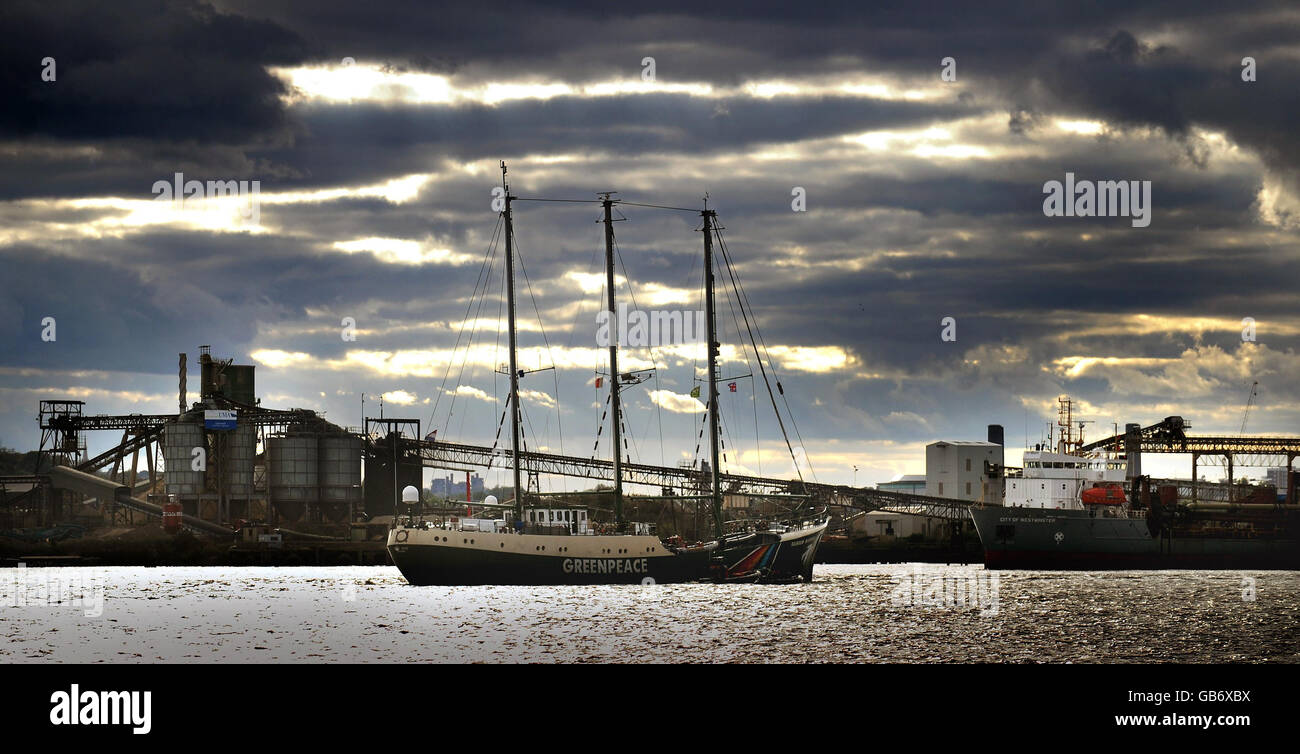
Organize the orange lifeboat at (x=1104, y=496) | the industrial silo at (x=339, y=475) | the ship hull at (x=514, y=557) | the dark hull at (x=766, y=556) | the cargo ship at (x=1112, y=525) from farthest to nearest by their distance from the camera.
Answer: the industrial silo at (x=339, y=475) → the cargo ship at (x=1112, y=525) → the orange lifeboat at (x=1104, y=496) → the dark hull at (x=766, y=556) → the ship hull at (x=514, y=557)

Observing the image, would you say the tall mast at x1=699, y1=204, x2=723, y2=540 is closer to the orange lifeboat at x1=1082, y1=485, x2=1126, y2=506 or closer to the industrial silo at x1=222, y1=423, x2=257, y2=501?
the orange lifeboat at x1=1082, y1=485, x2=1126, y2=506

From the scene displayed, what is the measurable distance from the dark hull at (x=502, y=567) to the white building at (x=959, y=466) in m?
89.0

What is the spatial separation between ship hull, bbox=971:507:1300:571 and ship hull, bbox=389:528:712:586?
4431 centimetres

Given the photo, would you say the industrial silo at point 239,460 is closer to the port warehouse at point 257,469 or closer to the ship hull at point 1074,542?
the port warehouse at point 257,469

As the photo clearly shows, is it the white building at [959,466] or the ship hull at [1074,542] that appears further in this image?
the white building at [959,466]

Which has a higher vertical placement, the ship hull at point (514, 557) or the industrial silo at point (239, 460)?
the industrial silo at point (239, 460)

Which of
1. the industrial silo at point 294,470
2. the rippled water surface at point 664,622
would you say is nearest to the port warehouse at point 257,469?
the industrial silo at point 294,470

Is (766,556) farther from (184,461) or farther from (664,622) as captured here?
(184,461)

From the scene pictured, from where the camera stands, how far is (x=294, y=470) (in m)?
139

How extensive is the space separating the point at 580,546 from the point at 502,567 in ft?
16.6

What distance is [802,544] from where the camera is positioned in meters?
89.7

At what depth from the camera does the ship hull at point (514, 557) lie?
80.1 m

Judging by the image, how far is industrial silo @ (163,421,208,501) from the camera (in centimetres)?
13962
